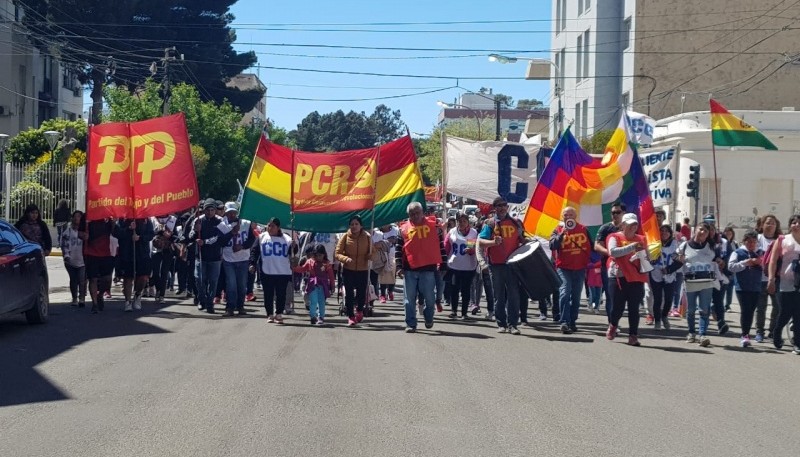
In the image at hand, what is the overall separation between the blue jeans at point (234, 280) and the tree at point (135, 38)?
35.9 m

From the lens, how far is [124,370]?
10492mm

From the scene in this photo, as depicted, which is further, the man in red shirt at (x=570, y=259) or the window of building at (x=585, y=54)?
the window of building at (x=585, y=54)

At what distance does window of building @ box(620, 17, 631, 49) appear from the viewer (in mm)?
47156

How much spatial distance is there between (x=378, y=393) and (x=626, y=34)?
41037 millimetres

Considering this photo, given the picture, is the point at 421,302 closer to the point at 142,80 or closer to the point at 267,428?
the point at 267,428

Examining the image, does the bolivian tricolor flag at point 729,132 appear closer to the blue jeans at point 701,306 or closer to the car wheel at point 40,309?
the blue jeans at point 701,306

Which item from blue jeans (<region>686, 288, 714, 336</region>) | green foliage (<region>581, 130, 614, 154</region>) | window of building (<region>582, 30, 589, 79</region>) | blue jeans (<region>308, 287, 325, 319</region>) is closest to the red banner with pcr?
blue jeans (<region>308, 287, 325, 319</region>)

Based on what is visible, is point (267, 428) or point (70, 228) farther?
point (70, 228)

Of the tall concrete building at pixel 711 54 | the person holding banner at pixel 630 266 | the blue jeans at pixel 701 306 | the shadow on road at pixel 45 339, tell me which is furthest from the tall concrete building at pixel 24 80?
the blue jeans at pixel 701 306

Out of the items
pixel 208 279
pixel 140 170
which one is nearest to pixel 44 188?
pixel 140 170

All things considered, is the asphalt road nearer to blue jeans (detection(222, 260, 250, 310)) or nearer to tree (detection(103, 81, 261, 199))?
blue jeans (detection(222, 260, 250, 310))

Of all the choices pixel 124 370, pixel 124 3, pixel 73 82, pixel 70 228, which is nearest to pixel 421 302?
pixel 70 228

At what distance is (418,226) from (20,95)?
43.2m

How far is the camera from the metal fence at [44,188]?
3285 centimetres
